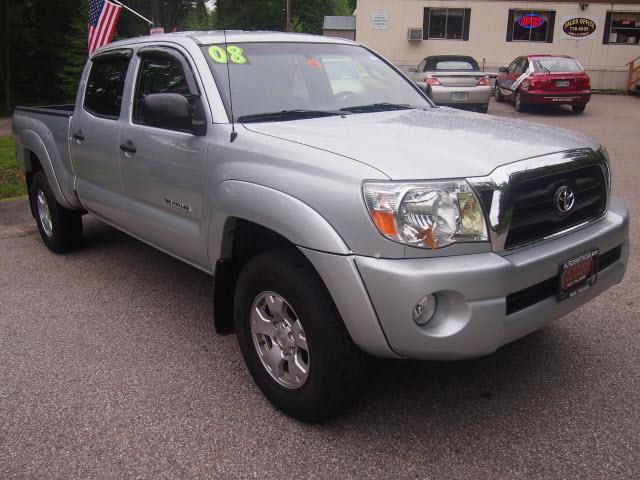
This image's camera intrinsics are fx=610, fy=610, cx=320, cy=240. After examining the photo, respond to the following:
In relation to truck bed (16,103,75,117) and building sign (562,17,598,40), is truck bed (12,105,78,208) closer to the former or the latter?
truck bed (16,103,75,117)

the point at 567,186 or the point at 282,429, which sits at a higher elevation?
the point at 567,186

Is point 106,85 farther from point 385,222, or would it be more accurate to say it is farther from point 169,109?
point 385,222

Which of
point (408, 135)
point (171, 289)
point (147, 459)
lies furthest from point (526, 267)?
point (171, 289)

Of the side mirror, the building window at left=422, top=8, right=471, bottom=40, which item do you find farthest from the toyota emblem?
the building window at left=422, top=8, right=471, bottom=40

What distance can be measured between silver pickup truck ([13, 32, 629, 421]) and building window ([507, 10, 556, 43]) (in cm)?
2336

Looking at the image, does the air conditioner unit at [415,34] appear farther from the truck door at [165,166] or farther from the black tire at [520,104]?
the truck door at [165,166]

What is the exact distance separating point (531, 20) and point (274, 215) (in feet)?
83.8

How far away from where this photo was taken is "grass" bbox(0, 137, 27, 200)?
8820mm

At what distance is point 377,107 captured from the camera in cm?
387

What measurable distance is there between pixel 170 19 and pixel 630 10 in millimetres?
31013

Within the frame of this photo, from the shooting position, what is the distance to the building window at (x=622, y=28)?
989 inches

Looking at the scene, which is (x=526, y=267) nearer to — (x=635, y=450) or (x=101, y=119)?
(x=635, y=450)

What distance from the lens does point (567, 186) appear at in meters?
2.86

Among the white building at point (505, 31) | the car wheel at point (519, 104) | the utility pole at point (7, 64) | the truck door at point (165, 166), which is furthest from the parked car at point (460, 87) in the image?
the utility pole at point (7, 64)
